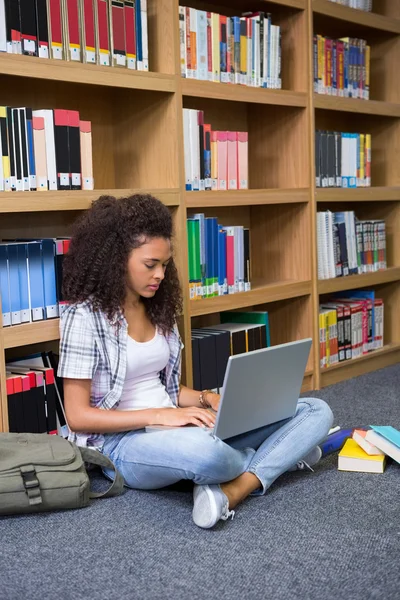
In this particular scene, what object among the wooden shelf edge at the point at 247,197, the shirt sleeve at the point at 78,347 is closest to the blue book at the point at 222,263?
the wooden shelf edge at the point at 247,197

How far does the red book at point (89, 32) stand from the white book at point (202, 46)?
1.69 feet

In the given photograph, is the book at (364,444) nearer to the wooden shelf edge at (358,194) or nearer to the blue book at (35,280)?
the blue book at (35,280)

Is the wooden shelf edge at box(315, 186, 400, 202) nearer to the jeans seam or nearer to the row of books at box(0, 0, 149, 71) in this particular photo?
the row of books at box(0, 0, 149, 71)

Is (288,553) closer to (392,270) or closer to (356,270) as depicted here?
(356,270)

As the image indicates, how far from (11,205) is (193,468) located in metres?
0.98

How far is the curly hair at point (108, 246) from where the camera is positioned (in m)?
2.40

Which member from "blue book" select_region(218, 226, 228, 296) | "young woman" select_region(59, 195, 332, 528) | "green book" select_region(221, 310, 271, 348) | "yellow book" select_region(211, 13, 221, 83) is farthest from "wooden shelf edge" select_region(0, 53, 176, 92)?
"green book" select_region(221, 310, 271, 348)

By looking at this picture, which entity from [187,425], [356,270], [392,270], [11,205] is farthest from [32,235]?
[392,270]

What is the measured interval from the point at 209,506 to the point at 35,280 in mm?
945

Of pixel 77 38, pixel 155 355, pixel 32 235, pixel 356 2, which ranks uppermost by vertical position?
pixel 356 2

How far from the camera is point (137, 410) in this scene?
7.71 ft

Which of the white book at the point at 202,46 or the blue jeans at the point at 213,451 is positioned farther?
the white book at the point at 202,46

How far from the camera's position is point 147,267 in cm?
243

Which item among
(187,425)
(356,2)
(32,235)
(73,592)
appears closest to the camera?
(73,592)
